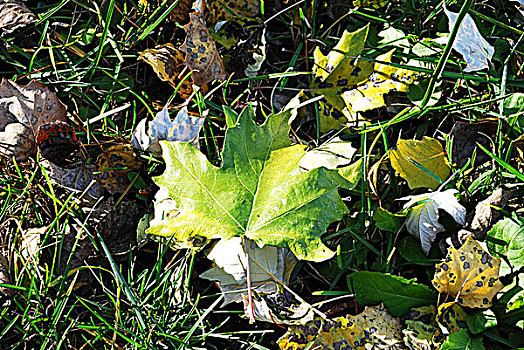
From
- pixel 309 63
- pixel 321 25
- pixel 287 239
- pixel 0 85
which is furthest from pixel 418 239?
pixel 0 85

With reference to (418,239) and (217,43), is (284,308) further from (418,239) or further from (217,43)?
(217,43)

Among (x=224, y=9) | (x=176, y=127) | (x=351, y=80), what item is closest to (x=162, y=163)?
(x=176, y=127)

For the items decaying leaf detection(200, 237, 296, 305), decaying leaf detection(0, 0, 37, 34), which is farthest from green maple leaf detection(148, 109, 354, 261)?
decaying leaf detection(0, 0, 37, 34)

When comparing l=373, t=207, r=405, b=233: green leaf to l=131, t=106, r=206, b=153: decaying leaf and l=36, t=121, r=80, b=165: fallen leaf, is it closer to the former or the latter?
l=131, t=106, r=206, b=153: decaying leaf

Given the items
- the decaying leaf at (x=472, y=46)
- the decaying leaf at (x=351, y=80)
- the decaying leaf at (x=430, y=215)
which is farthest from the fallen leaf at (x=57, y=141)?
the decaying leaf at (x=472, y=46)

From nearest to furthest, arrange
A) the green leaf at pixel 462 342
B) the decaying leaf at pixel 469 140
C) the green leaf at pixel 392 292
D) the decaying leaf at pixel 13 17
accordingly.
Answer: the green leaf at pixel 462 342
the green leaf at pixel 392 292
the decaying leaf at pixel 469 140
the decaying leaf at pixel 13 17

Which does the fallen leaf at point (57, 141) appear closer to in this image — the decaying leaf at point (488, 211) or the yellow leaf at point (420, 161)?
the yellow leaf at point (420, 161)

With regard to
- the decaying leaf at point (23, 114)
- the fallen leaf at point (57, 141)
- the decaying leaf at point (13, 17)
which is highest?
the decaying leaf at point (13, 17)
